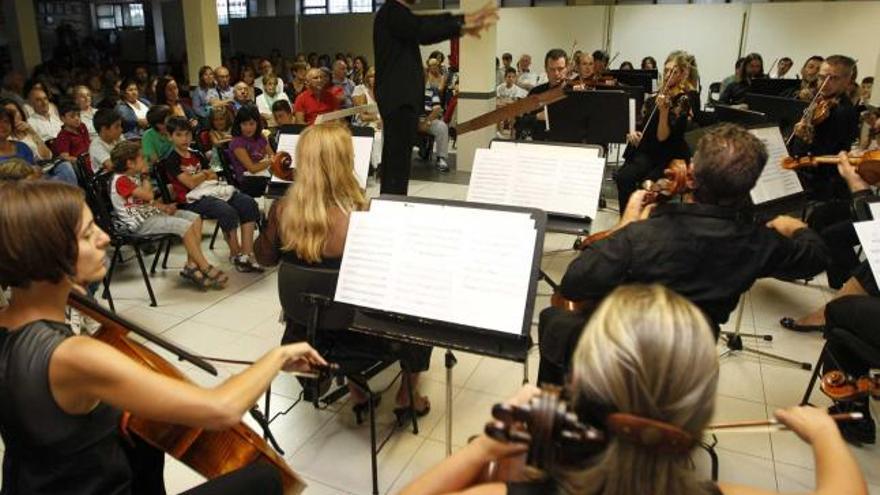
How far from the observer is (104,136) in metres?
4.44

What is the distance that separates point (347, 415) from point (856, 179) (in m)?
2.51

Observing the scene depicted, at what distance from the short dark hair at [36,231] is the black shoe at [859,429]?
9.24 feet

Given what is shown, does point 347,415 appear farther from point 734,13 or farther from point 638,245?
point 734,13

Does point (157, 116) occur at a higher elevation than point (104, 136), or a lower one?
higher

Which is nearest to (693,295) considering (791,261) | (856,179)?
(791,261)

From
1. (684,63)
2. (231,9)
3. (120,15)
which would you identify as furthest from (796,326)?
(120,15)

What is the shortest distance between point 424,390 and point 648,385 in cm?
212

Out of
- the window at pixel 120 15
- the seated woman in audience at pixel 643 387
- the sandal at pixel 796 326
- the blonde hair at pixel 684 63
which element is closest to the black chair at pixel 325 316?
the seated woman in audience at pixel 643 387

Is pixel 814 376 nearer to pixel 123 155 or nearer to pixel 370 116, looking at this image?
pixel 123 155

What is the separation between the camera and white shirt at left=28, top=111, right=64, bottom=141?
5535 mm

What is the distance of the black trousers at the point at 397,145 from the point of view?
3902 mm

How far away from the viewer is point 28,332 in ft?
4.14

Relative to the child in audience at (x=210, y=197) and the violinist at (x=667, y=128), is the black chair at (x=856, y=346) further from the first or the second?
the child in audience at (x=210, y=197)

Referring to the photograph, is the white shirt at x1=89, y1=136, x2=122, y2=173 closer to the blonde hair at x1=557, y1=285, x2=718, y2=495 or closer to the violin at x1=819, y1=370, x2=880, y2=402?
the blonde hair at x1=557, y1=285, x2=718, y2=495
